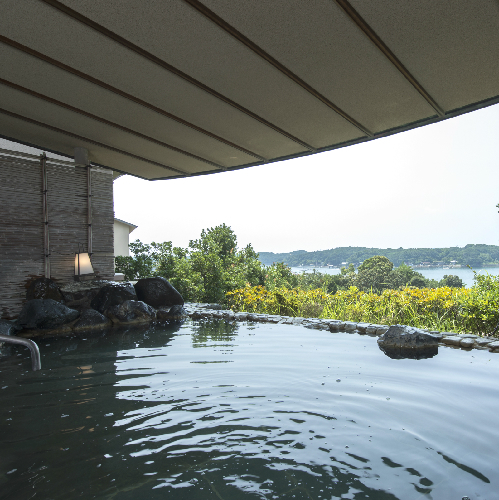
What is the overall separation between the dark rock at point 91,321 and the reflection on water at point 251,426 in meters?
2.11

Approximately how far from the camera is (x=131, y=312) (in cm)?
796

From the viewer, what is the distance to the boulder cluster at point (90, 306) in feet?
22.0

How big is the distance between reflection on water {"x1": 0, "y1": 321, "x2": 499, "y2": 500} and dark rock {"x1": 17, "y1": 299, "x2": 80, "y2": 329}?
1703mm

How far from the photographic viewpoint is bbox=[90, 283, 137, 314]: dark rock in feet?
26.1

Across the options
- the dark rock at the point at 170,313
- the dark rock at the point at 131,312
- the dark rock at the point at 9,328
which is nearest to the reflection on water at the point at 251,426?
the dark rock at the point at 9,328

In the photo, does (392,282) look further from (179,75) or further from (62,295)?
(179,75)

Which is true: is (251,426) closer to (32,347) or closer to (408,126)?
(32,347)

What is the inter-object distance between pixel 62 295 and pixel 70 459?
20.4 feet

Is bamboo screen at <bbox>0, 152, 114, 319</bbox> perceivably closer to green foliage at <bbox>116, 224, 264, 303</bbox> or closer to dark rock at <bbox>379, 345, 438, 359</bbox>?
green foliage at <bbox>116, 224, 264, 303</bbox>

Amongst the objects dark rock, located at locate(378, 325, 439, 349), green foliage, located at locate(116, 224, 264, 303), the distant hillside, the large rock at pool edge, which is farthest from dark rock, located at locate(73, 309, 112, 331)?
the distant hillside

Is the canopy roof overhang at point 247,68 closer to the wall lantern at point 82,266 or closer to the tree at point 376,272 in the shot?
the wall lantern at point 82,266

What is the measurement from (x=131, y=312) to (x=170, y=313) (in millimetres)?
874

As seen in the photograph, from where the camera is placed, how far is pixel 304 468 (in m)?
2.34

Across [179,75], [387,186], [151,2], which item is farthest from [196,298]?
[387,186]
